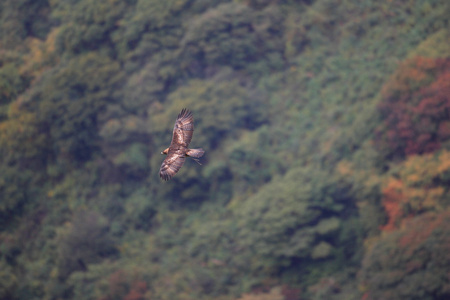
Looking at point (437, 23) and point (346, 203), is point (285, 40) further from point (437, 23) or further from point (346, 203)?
point (346, 203)

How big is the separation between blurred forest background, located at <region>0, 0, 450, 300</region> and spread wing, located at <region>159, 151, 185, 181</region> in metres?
10.9

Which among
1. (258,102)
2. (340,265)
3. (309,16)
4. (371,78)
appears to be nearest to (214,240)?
(340,265)

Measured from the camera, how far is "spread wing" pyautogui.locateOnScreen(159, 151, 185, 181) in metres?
10.5

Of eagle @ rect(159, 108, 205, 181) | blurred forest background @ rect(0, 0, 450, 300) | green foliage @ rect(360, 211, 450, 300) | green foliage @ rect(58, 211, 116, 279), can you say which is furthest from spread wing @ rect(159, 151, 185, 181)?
green foliage @ rect(58, 211, 116, 279)

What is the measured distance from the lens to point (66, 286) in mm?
26562

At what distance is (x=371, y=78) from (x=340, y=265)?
7.46 meters

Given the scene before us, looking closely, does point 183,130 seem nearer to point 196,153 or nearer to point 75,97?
point 196,153

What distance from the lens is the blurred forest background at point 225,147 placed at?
22.5 metres

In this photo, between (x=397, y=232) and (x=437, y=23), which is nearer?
(x=397, y=232)

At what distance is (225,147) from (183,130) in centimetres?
1705

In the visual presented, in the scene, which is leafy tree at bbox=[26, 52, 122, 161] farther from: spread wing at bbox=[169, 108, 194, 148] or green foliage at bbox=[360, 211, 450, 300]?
spread wing at bbox=[169, 108, 194, 148]

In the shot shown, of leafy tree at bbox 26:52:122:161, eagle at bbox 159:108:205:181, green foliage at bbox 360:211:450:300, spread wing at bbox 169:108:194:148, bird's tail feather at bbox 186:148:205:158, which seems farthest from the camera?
leafy tree at bbox 26:52:122:161

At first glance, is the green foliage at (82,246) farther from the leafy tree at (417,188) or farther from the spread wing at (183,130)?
the spread wing at (183,130)

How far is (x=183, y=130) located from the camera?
11.0 m
